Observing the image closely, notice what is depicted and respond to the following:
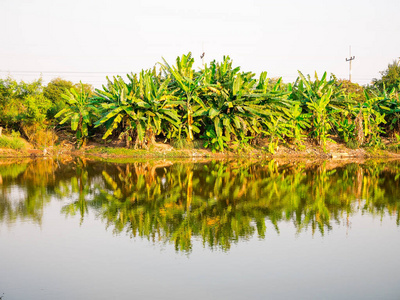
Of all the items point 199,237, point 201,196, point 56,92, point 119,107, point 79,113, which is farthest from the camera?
point 56,92

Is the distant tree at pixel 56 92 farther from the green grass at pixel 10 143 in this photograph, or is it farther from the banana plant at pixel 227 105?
the banana plant at pixel 227 105

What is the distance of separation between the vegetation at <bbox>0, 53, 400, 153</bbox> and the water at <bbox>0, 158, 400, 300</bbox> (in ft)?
29.2

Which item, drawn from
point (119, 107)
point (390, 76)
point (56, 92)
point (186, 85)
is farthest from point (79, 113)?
point (390, 76)

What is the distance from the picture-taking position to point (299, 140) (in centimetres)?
2931

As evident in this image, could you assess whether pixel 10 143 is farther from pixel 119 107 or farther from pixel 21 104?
pixel 119 107

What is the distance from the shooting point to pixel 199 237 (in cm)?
1039

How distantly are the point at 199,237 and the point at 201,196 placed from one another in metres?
4.81

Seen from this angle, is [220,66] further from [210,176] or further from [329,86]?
[210,176]

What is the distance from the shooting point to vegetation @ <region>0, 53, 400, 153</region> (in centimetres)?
2758

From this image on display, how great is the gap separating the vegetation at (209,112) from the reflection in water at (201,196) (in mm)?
4860

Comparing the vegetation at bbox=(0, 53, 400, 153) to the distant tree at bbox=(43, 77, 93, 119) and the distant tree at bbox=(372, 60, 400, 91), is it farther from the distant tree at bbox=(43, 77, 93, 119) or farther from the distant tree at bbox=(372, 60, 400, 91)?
the distant tree at bbox=(372, 60, 400, 91)

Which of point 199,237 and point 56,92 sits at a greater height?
point 56,92

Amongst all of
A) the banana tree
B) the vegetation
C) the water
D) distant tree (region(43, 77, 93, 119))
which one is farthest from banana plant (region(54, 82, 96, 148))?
the water

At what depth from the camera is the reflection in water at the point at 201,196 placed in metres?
11.5
